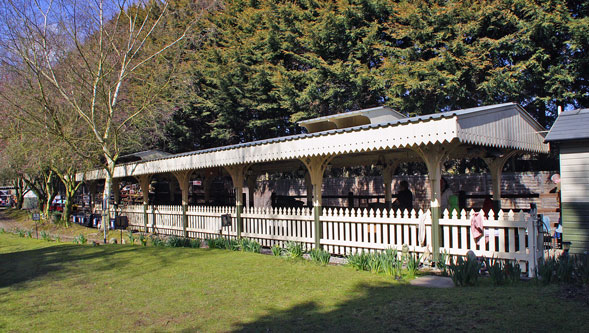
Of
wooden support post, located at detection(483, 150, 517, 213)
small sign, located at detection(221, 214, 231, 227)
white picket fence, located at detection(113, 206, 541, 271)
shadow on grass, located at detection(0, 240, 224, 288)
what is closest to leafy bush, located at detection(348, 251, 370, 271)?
white picket fence, located at detection(113, 206, 541, 271)

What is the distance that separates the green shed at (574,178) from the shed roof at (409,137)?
1.05 metres

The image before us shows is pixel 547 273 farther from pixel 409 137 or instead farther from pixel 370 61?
pixel 370 61

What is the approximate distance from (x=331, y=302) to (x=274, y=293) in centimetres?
108

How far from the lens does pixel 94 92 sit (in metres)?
16.1

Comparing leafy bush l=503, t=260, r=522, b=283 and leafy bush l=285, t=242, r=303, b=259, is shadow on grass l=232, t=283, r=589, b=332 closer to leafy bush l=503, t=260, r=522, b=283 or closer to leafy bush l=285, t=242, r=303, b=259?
leafy bush l=503, t=260, r=522, b=283

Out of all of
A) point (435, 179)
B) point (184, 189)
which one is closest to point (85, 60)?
point (184, 189)

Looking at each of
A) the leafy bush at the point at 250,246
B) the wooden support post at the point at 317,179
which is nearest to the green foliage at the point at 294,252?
the wooden support post at the point at 317,179

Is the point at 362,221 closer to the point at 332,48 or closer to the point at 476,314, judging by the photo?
the point at 476,314

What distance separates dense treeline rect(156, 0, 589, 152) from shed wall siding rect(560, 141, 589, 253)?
22.6 feet

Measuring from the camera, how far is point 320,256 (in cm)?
901

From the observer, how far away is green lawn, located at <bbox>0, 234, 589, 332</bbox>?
16.4ft

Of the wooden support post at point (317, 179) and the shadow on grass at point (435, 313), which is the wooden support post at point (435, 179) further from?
the wooden support post at point (317, 179)

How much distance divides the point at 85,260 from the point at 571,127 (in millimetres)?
11406

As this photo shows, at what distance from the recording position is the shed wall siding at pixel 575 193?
882cm
